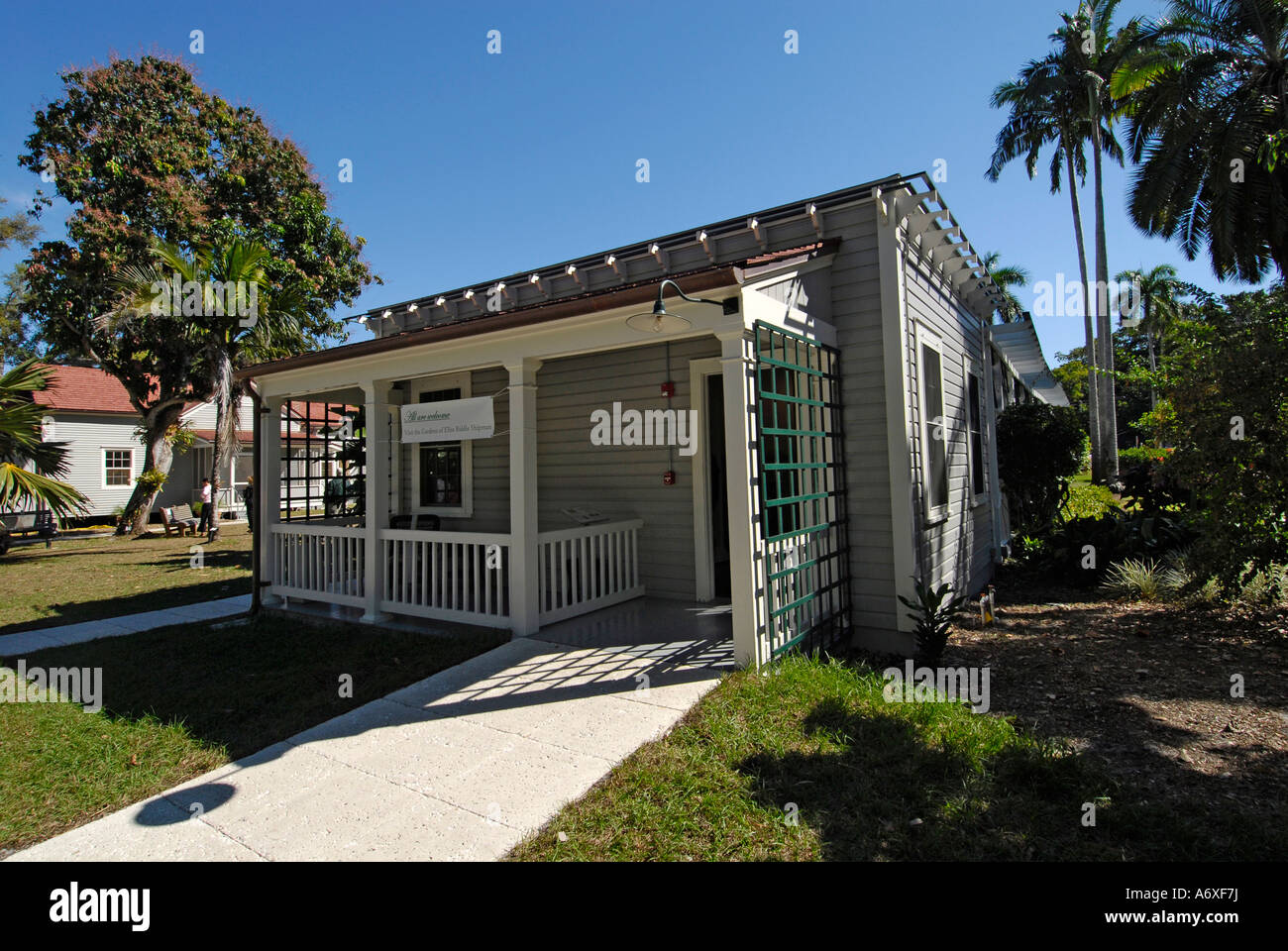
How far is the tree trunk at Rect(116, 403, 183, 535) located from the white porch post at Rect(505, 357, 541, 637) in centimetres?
1746

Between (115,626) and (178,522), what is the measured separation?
537 inches

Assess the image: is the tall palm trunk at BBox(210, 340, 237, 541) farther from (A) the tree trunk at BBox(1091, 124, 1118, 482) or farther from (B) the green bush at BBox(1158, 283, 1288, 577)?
(A) the tree trunk at BBox(1091, 124, 1118, 482)

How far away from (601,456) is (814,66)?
504 centimetres

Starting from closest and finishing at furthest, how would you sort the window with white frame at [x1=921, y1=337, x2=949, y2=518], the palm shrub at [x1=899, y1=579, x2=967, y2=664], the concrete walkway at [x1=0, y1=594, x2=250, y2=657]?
the palm shrub at [x1=899, y1=579, x2=967, y2=664] < the window with white frame at [x1=921, y1=337, x2=949, y2=518] < the concrete walkway at [x1=0, y1=594, x2=250, y2=657]

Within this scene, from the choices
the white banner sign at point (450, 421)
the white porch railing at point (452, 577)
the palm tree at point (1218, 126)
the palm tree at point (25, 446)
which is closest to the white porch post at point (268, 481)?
the white porch railing at point (452, 577)

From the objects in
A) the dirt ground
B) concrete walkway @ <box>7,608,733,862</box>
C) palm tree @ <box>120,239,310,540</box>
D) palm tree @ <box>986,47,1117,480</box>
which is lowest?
the dirt ground

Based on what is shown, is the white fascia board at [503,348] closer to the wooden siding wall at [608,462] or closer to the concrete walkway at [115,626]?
the wooden siding wall at [608,462]

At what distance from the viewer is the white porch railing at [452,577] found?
19.7ft

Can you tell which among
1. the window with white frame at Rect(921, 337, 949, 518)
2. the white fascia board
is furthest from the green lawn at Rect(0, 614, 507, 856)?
the window with white frame at Rect(921, 337, 949, 518)

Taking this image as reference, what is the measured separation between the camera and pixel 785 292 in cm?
493

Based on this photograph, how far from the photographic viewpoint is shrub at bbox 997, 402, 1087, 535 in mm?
10117

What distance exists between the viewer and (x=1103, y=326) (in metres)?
17.9

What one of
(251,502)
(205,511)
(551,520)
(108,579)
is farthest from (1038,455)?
(205,511)
